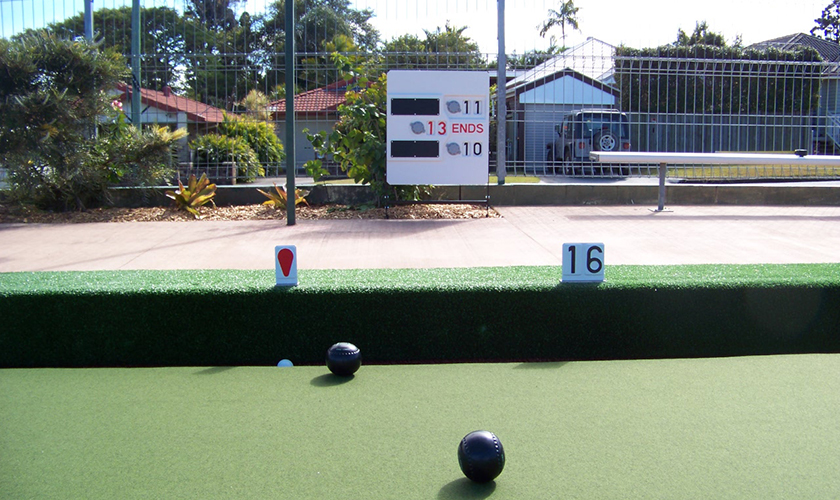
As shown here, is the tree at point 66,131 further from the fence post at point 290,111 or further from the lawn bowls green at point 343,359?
the lawn bowls green at point 343,359

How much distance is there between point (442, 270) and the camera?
4.55 meters

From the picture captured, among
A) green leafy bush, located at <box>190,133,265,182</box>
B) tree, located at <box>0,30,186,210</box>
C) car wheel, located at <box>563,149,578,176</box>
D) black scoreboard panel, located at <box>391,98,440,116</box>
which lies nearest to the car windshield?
car wheel, located at <box>563,149,578,176</box>

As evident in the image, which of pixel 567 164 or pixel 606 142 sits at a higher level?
pixel 606 142

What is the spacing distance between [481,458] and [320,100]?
33.8 feet

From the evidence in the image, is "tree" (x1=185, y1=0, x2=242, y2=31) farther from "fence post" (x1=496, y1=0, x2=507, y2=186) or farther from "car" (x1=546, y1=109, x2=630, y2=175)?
"car" (x1=546, y1=109, x2=630, y2=175)

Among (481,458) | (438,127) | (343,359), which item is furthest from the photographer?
(438,127)

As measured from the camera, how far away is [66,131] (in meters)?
9.45

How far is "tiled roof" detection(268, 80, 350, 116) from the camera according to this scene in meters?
11.2

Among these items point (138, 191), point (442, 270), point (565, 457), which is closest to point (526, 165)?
point (138, 191)

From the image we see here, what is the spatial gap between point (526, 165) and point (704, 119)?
9.53 ft

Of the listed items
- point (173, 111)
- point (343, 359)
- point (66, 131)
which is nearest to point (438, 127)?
point (173, 111)

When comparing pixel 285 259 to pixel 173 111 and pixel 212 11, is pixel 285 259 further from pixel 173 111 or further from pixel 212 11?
pixel 212 11

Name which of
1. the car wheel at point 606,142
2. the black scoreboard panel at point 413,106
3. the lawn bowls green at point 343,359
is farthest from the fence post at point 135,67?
the lawn bowls green at point 343,359

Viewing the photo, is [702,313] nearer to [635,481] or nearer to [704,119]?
[635,481]
